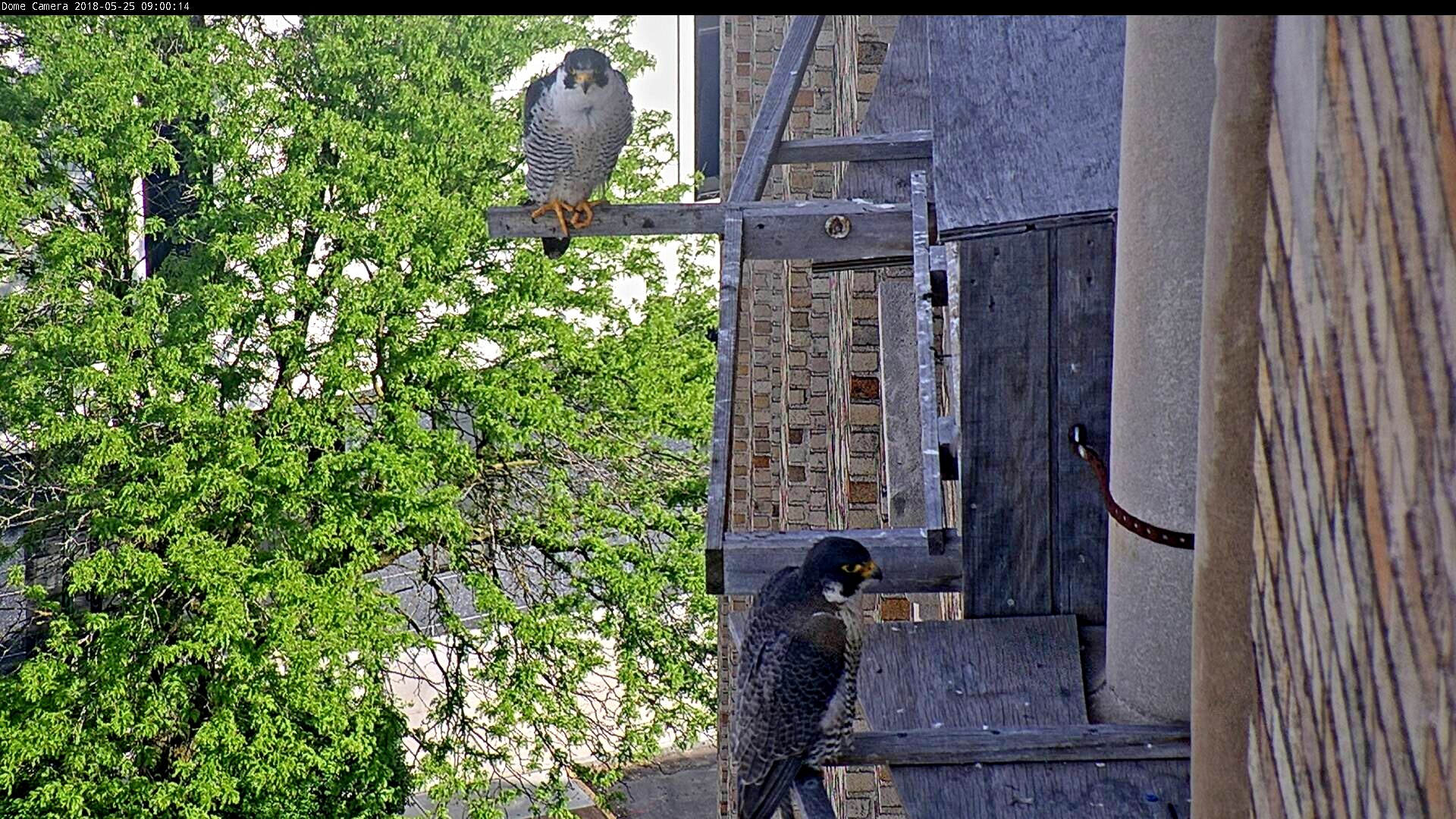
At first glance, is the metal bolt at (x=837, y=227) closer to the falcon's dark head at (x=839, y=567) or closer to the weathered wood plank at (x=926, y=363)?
the weathered wood plank at (x=926, y=363)

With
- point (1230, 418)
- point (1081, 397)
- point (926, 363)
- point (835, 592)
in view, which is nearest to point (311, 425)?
point (926, 363)

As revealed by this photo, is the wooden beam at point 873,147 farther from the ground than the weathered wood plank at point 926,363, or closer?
farther from the ground

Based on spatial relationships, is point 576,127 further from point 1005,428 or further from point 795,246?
point 1005,428

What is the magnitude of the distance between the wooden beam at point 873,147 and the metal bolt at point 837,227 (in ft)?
3.01

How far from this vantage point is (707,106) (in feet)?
45.9

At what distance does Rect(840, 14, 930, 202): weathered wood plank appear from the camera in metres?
4.79

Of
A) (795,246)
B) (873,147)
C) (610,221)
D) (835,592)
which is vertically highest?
(873,147)

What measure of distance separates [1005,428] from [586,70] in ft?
11.3

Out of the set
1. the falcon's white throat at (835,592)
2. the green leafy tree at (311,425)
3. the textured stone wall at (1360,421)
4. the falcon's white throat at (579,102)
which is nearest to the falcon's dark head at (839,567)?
the falcon's white throat at (835,592)

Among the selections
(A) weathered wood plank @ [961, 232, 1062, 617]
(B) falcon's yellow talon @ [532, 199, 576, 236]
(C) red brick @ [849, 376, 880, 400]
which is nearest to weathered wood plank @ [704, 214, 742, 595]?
(A) weathered wood plank @ [961, 232, 1062, 617]

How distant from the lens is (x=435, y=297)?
11.0 meters

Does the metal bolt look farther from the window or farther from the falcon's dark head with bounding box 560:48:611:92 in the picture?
the window

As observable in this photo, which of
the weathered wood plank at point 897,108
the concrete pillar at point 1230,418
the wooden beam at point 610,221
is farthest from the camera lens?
the weathered wood plank at point 897,108

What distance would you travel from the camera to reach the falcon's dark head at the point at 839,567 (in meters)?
2.73
